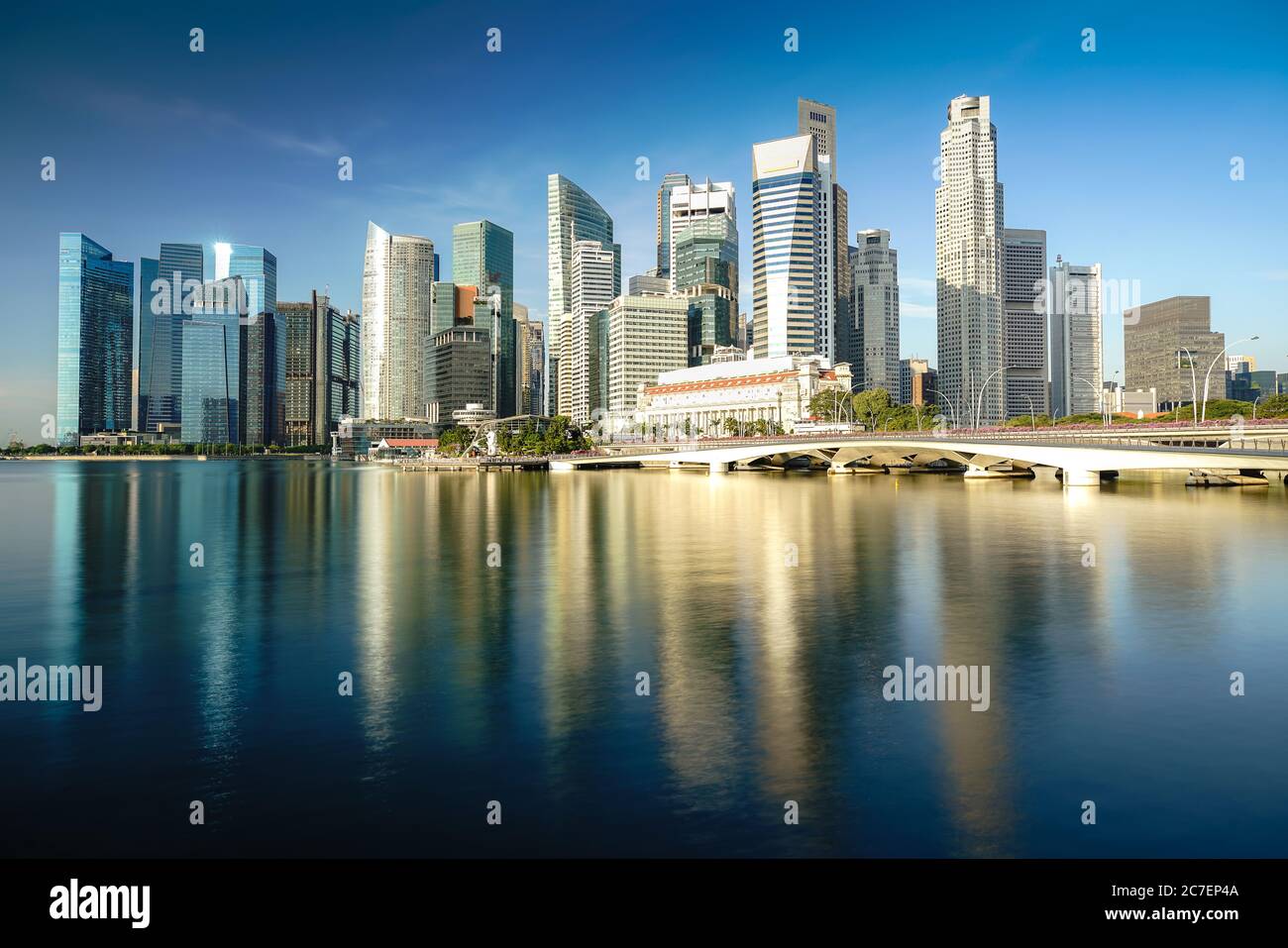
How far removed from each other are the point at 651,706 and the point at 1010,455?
88599 mm

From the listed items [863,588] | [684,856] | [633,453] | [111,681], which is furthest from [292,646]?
[633,453]

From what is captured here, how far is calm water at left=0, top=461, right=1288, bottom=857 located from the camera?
11328 mm

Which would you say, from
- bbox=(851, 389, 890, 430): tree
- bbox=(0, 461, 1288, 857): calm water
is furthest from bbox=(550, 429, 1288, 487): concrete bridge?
bbox=(0, 461, 1288, 857): calm water

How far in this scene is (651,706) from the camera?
1623 centimetres

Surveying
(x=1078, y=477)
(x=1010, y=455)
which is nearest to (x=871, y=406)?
(x=1010, y=455)

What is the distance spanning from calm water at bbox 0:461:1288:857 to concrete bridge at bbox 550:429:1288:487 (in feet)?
136

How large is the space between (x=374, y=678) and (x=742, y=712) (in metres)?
8.36

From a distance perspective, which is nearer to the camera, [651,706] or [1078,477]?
[651,706]

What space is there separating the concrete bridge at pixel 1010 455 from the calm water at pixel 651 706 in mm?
41582

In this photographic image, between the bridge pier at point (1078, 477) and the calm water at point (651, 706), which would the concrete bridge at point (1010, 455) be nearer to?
the bridge pier at point (1078, 477)

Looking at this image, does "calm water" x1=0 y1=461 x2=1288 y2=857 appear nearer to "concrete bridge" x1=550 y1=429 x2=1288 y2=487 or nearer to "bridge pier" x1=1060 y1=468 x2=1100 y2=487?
"concrete bridge" x1=550 y1=429 x2=1288 y2=487

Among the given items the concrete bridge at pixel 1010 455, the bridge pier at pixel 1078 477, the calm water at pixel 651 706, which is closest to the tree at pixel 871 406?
the concrete bridge at pixel 1010 455

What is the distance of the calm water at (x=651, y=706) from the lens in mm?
11328

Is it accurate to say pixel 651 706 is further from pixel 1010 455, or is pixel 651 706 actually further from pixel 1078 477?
pixel 1010 455
